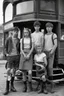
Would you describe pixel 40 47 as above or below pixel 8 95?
above

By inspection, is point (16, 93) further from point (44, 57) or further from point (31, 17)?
point (31, 17)

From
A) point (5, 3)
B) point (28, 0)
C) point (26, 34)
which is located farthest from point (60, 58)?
point (5, 3)

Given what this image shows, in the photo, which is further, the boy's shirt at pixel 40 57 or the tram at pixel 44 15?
the tram at pixel 44 15

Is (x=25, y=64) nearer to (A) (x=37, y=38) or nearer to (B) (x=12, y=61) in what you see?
(B) (x=12, y=61)

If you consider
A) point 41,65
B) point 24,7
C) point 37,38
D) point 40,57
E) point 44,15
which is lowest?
point 41,65

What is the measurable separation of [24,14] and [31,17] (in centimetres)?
31

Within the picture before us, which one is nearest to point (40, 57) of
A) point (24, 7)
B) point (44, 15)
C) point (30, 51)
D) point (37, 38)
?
point (30, 51)

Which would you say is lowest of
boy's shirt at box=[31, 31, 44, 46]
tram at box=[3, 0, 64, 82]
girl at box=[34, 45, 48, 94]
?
girl at box=[34, 45, 48, 94]

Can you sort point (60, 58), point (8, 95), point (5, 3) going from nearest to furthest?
point (8, 95), point (60, 58), point (5, 3)

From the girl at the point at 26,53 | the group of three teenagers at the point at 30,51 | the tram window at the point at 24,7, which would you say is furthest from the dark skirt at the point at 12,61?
the tram window at the point at 24,7

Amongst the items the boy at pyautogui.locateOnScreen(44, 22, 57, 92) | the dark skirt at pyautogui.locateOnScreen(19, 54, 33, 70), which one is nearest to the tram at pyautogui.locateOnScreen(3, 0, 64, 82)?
the boy at pyautogui.locateOnScreen(44, 22, 57, 92)

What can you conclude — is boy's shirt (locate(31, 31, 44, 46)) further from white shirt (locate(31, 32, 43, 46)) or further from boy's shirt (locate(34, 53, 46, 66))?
boy's shirt (locate(34, 53, 46, 66))

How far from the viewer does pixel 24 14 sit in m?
5.39

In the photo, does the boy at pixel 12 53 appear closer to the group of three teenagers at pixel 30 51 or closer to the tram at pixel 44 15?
the group of three teenagers at pixel 30 51
